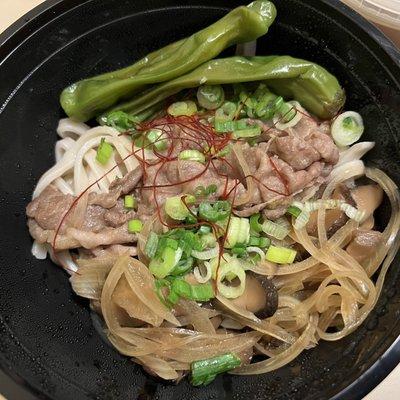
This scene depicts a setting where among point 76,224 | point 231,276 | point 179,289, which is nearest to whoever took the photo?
point 179,289

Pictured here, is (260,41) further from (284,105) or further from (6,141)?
(6,141)

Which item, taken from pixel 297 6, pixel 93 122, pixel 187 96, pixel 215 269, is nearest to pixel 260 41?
pixel 297 6

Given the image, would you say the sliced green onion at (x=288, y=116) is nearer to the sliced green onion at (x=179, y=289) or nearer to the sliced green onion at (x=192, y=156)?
the sliced green onion at (x=192, y=156)

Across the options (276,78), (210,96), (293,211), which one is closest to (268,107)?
(276,78)

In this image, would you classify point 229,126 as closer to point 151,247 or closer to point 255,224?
point 255,224

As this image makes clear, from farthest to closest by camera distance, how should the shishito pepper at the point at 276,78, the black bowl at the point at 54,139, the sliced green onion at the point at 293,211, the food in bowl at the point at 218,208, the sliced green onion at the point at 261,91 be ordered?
A: the sliced green onion at the point at 261,91 < the shishito pepper at the point at 276,78 < the sliced green onion at the point at 293,211 < the food in bowl at the point at 218,208 < the black bowl at the point at 54,139

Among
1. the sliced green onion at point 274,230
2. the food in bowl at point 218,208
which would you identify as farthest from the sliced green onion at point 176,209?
the sliced green onion at point 274,230
